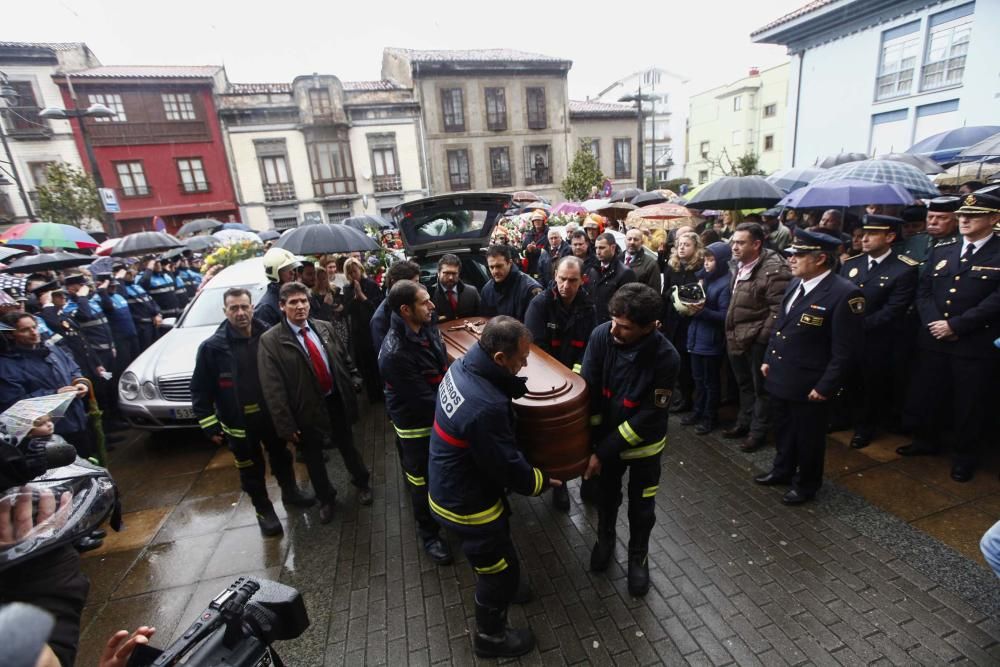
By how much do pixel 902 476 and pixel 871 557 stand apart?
1199 mm

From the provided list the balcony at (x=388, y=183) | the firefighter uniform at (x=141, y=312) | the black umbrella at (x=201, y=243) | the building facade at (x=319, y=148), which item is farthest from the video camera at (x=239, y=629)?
the balcony at (x=388, y=183)

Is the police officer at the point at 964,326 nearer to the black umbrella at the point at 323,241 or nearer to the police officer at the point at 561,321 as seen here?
the police officer at the point at 561,321

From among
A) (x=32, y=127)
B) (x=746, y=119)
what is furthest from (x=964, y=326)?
A: (x=746, y=119)

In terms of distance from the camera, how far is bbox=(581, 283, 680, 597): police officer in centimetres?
260

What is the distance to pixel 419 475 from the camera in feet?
11.0

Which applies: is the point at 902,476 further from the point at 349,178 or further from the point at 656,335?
the point at 349,178

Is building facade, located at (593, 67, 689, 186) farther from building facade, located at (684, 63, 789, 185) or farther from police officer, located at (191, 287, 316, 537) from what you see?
police officer, located at (191, 287, 316, 537)

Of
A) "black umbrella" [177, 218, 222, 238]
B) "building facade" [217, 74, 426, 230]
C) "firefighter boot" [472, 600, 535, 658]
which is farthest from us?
"building facade" [217, 74, 426, 230]

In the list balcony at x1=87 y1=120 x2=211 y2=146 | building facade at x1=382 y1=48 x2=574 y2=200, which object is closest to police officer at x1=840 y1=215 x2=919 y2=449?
building facade at x1=382 y1=48 x2=574 y2=200

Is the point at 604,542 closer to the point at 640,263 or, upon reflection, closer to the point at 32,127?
the point at 640,263

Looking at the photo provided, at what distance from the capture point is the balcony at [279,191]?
83.8ft

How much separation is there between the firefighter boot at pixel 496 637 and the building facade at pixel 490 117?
88.2 ft

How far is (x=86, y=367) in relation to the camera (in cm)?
547

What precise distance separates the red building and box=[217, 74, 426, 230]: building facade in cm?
103
